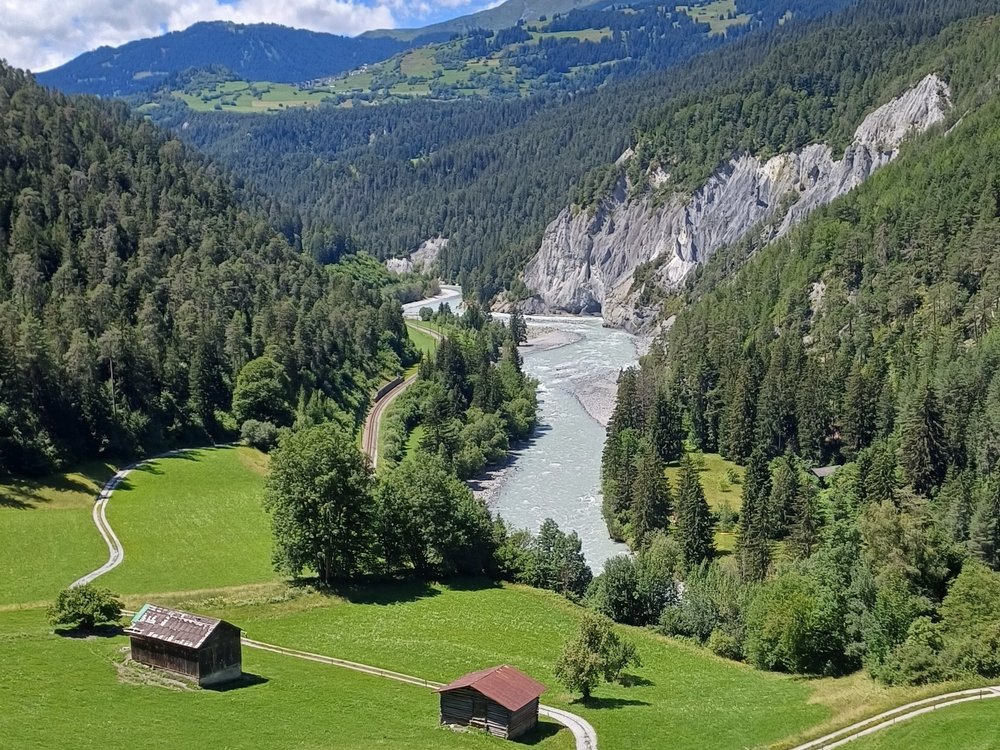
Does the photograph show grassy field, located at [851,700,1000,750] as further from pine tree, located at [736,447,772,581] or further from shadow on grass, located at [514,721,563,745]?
pine tree, located at [736,447,772,581]

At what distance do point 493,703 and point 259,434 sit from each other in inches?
3090

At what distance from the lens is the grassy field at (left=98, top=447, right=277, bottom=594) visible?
72.1 m

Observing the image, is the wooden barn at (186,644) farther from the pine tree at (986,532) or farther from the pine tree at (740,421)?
the pine tree at (740,421)

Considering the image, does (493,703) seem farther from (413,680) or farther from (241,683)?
(241,683)

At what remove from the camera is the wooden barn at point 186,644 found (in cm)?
4731

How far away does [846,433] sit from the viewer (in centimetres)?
11675

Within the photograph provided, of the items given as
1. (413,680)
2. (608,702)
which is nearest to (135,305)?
(413,680)

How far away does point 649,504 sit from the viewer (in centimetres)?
9538

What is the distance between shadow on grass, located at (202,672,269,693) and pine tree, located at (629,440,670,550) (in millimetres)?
48730

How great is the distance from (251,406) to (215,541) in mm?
40570

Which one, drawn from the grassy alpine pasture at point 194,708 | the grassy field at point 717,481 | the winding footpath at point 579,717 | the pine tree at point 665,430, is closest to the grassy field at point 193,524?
the winding footpath at point 579,717

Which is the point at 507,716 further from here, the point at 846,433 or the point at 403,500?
the point at 846,433

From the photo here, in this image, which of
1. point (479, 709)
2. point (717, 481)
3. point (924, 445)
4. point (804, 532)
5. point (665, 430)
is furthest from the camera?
point (665, 430)

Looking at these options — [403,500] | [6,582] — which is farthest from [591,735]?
[6,582]
